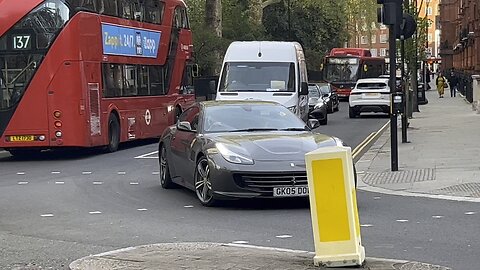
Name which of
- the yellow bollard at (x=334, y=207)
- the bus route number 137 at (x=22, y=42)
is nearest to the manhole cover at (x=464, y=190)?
the yellow bollard at (x=334, y=207)

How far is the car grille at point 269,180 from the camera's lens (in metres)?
11.5

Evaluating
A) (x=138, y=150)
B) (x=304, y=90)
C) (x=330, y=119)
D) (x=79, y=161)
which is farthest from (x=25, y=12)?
(x=330, y=119)

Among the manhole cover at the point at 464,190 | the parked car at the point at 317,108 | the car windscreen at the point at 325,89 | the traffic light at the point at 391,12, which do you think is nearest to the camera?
the manhole cover at the point at 464,190

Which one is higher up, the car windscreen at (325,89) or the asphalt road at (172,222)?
the asphalt road at (172,222)

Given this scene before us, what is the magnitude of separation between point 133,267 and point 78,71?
507 inches

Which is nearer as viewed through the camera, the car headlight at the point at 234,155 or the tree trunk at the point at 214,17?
the car headlight at the point at 234,155

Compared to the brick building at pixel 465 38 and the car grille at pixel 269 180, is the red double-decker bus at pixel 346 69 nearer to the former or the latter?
the brick building at pixel 465 38

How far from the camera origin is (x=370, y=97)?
3806 cm

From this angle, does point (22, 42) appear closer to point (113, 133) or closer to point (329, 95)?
point (113, 133)

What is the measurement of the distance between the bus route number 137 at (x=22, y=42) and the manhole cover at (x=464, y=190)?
10112 mm

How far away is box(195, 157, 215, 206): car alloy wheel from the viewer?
1188 cm

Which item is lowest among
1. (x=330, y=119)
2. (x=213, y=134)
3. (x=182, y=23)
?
(x=330, y=119)

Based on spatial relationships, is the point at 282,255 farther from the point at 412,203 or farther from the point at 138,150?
the point at 138,150

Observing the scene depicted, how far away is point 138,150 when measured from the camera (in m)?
23.4
